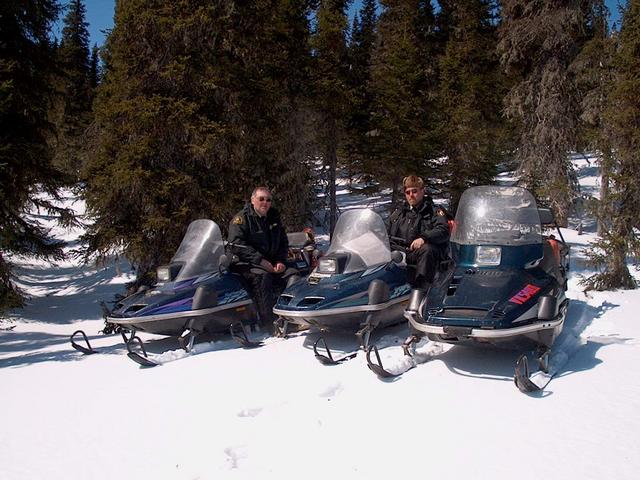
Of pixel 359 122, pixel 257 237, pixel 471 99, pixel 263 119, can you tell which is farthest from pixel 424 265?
pixel 471 99

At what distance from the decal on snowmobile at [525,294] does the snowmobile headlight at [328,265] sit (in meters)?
2.10

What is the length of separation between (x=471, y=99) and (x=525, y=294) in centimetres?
1698

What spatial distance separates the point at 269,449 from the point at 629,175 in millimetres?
7795

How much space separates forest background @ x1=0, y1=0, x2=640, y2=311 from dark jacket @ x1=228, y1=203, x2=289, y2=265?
3149 mm

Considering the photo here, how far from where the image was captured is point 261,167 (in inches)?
521

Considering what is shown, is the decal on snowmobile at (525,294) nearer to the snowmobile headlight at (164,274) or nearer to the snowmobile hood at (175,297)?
the snowmobile hood at (175,297)

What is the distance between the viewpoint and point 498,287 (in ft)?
15.4

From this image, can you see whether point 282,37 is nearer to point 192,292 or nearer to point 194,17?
point 194,17

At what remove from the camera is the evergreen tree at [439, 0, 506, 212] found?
1825 cm

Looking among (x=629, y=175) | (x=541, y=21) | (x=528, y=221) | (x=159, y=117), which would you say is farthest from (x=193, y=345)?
(x=541, y=21)

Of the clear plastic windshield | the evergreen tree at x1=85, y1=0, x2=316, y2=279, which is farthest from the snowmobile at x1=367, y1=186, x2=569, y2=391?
the evergreen tree at x1=85, y1=0, x2=316, y2=279

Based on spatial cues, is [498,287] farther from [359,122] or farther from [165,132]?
[359,122]

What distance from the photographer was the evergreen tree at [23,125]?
10.1 meters

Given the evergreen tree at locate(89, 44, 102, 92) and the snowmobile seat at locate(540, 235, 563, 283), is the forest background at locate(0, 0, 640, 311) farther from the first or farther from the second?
the evergreen tree at locate(89, 44, 102, 92)
